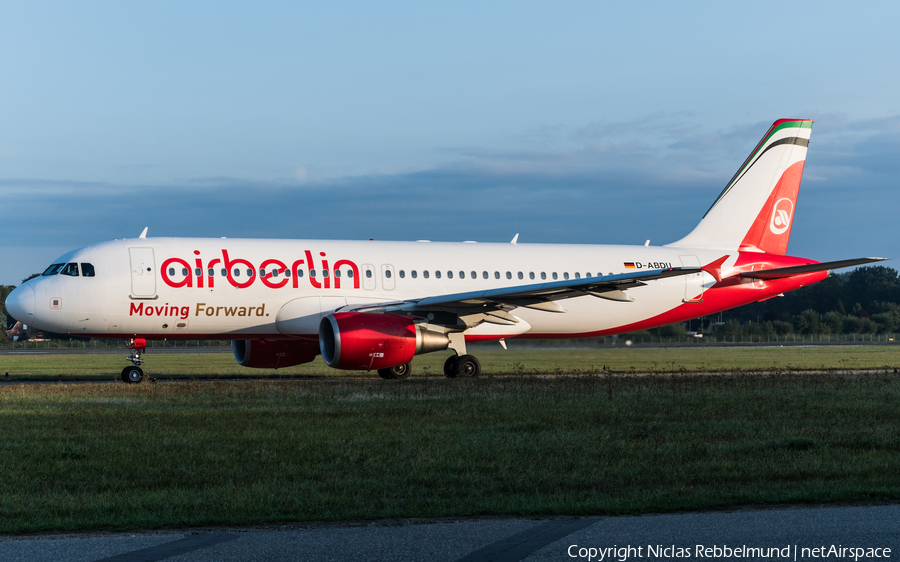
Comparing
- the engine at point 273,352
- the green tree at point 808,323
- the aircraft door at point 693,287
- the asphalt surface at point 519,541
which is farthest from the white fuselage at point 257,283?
the green tree at point 808,323

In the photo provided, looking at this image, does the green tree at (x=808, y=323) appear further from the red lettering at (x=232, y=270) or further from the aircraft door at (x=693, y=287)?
the red lettering at (x=232, y=270)

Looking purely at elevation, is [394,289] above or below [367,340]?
above

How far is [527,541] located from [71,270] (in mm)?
18063

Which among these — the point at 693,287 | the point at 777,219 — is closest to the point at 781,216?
the point at 777,219

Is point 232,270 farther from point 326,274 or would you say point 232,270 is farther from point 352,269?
point 352,269

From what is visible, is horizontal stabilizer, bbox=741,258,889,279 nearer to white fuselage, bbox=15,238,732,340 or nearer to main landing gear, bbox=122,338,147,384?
white fuselage, bbox=15,238,732,340

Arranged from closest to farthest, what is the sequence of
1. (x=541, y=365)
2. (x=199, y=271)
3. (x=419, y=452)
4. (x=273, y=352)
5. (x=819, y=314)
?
1. (x=419, y=452)
2. (x=199, y=271)
3. (x=273, y=352)
4. (x=541, y=365)
5. (x=819, y=314)

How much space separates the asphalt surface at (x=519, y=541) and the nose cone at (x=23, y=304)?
15871 millimetres

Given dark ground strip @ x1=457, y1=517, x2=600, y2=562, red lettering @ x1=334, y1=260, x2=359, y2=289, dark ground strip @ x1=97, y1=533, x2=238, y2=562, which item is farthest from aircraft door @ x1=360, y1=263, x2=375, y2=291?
dark ground strip @ x1=97, y1=533, x2=238, y2=562

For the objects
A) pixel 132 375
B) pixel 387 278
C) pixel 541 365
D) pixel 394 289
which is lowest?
pixel 541 365

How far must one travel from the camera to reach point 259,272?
22.5 m

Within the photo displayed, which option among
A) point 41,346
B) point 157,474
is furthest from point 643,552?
point 41,346

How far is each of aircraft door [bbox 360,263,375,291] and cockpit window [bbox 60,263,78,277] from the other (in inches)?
277

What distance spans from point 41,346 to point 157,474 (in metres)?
47.3
